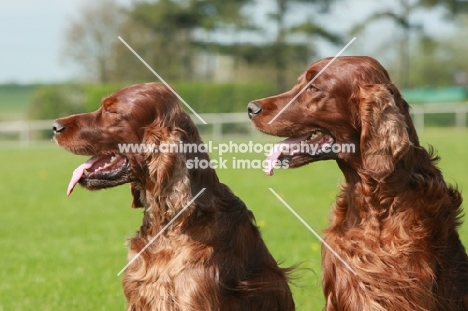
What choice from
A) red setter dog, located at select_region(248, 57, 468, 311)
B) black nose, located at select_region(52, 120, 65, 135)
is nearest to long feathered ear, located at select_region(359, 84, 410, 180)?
red setter dog, located at select_region(248, 57, 468, 311)

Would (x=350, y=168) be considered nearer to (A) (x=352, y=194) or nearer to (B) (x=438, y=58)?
(A) (x=352, y=194)

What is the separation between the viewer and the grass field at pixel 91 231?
6.54m

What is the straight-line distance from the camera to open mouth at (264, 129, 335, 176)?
462 centimetres

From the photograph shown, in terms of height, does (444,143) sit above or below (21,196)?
below

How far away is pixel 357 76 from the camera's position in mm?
4539

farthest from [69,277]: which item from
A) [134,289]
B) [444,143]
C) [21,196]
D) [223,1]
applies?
[223,1]

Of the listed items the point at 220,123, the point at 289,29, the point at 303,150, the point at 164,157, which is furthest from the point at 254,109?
the point at 289,29

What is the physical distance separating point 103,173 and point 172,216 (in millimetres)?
542

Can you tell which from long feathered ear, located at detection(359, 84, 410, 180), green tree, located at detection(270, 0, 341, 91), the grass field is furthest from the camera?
green tree, located at detection(270, 0, 341, 91)

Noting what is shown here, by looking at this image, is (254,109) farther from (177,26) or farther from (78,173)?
(177,26)

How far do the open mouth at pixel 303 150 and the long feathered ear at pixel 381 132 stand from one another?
259 millimetres

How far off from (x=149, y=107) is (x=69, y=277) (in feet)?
10.00

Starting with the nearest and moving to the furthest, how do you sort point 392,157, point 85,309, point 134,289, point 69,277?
point 392,157 → point 134,289 → point 85,309 → point 69,277

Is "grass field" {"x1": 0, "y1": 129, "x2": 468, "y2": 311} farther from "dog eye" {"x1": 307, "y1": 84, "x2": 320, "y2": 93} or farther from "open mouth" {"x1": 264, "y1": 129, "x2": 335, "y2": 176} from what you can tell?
"dog eye" {"x1": 307, "y1": 84, "x2": 320, "y2": 93}
